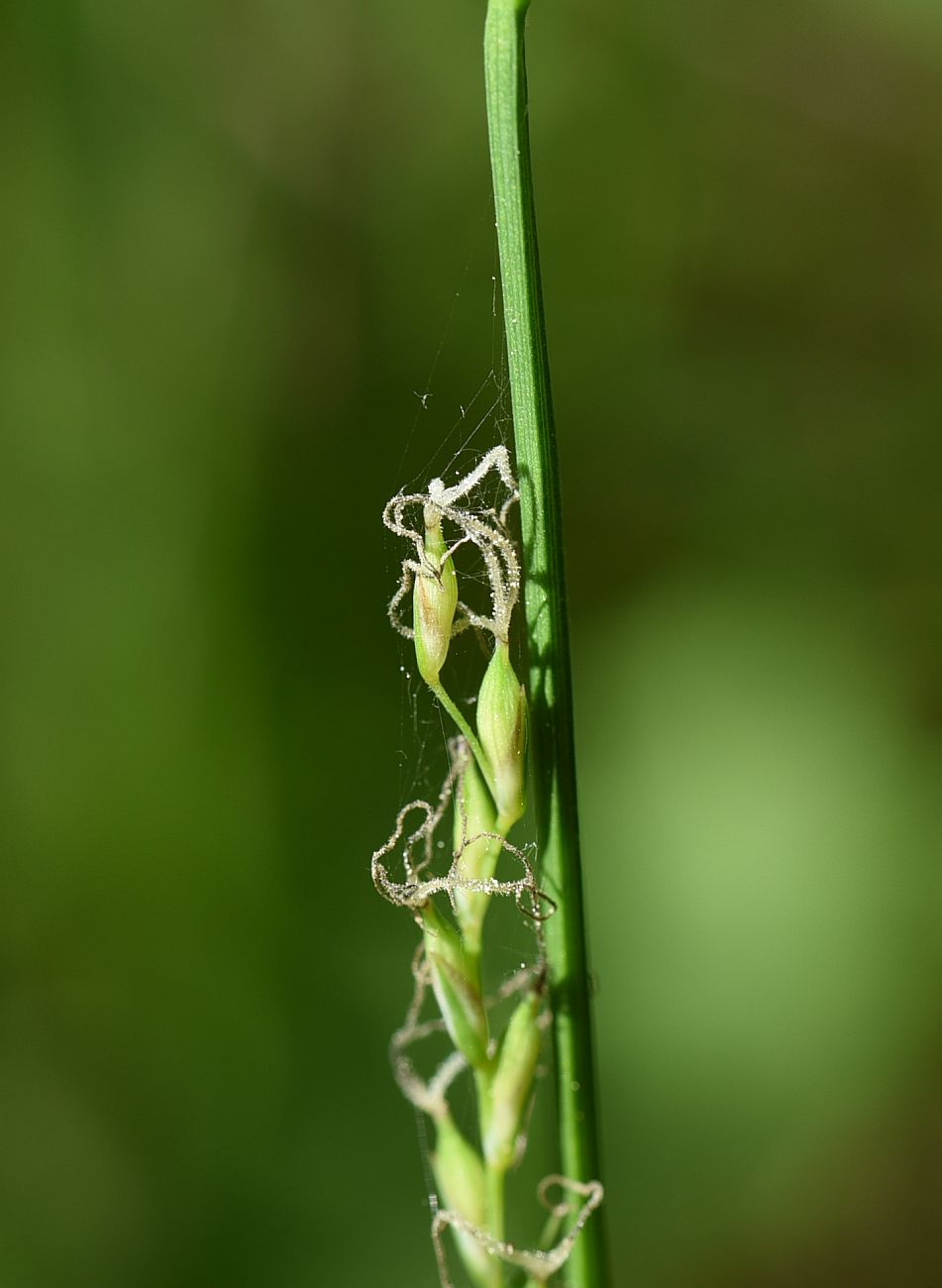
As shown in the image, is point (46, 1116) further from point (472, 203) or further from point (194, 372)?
point (472, 203)

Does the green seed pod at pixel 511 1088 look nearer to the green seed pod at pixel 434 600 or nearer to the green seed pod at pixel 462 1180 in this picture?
the green seed pod at pixel 462 1180

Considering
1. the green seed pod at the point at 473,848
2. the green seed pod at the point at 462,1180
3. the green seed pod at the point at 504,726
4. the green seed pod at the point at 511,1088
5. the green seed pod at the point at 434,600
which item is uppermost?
the green seed pod at the point at 434,600

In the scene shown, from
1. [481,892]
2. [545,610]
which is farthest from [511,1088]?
[545,610]

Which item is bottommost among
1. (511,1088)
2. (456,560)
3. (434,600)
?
(511,1088)

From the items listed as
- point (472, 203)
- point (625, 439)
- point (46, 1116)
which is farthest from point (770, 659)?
point (46, 1116)

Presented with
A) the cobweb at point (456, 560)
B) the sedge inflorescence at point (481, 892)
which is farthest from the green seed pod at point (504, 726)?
the cobweb at point (456, 560)

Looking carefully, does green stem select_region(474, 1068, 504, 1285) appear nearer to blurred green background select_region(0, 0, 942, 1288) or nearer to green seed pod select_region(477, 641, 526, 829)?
green seed pod select_region(477, 641, 526, 829)

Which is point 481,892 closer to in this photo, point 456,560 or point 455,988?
point 455,988
